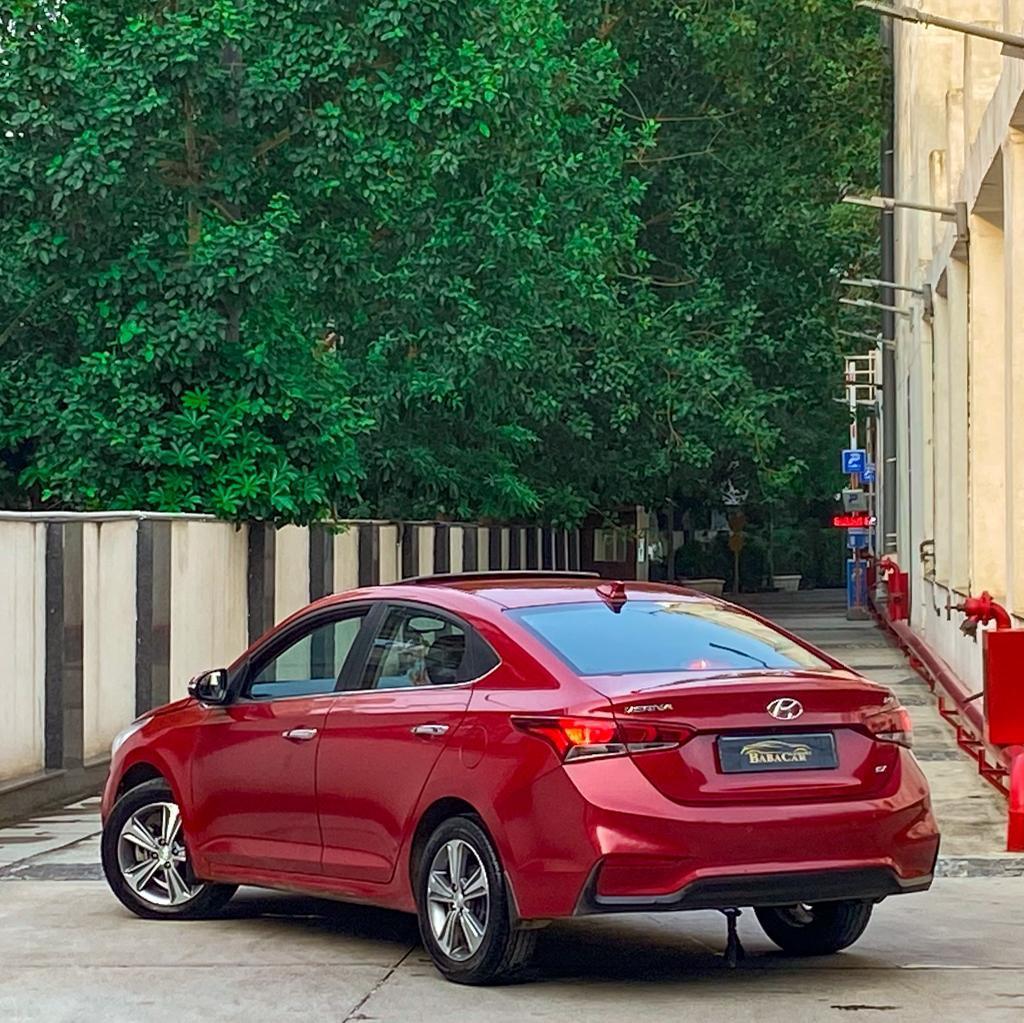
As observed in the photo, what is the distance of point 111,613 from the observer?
63.0 feet

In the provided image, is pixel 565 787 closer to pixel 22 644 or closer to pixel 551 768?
pixel 551 768

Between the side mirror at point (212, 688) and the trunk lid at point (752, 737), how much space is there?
2422 millimetres

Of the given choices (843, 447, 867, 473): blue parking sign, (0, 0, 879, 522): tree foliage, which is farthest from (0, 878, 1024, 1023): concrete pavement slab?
(843, 447, 867, 473): blue parking sign

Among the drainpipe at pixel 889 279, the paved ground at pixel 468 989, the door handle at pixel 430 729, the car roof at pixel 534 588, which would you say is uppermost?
the drainpipe at pixel 889 279

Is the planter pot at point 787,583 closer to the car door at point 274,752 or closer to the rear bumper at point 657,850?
the car door at point 274,752

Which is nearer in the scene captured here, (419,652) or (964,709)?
(419,652)

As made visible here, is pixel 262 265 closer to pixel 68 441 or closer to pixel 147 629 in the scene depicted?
pixel 68 441

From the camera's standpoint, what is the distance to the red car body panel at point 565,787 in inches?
336

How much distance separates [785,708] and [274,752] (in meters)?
2.45

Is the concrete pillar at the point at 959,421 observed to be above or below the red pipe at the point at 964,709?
above

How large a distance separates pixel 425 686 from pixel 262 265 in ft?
44.7

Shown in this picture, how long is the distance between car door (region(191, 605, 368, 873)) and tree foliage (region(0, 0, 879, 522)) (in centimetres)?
1231

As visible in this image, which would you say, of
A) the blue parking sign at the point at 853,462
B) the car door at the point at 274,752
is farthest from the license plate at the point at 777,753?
the blue parking sign at the point at 853,462

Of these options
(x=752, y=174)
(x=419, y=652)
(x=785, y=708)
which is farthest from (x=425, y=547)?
(x=785, y=708)
